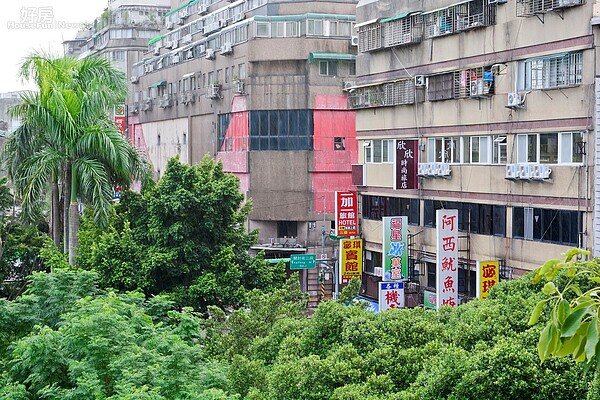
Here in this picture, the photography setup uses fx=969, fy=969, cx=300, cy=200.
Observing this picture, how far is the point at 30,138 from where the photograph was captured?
84.0ft

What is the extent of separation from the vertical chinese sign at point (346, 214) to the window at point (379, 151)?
63.8 inches

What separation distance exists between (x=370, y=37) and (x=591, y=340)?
32.6 m

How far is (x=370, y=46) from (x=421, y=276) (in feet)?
30.0

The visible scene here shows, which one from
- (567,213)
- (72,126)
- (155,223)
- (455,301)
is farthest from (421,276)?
(72,126)

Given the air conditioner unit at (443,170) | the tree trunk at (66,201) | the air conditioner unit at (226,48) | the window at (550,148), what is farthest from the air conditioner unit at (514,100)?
the air conditioner unit at (226,48)

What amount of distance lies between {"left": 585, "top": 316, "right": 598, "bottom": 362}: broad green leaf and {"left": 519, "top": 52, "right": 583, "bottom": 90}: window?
72.1 ft

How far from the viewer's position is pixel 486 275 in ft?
94.0

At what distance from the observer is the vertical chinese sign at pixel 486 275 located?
28422mm

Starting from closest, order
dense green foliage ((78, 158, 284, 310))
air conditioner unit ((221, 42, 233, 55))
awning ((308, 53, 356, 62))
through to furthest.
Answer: dense green foliage ((78, 158, 284, 310))
awning ((308, 53, 356, 62))
air conditioner unit ((221, 42, 233, 55))

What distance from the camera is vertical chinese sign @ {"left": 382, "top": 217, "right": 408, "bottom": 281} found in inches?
1316

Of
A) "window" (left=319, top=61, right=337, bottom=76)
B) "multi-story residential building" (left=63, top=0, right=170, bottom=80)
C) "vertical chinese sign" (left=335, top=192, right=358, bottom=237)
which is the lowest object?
"vertical chinese sign" (left=335, top=192, right=358, bottom=237)

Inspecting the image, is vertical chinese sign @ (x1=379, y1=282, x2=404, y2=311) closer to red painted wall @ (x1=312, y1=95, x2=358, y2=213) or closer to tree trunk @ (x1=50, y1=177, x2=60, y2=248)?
tree trunk @ (x1=50, y1=177, x2=60, y2=248)

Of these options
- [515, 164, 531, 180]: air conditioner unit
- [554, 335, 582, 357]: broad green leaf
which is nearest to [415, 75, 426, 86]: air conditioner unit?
[515, 164, 531, 180]: air conditioner unit

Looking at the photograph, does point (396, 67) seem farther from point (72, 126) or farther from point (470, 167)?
point (72, 126)
